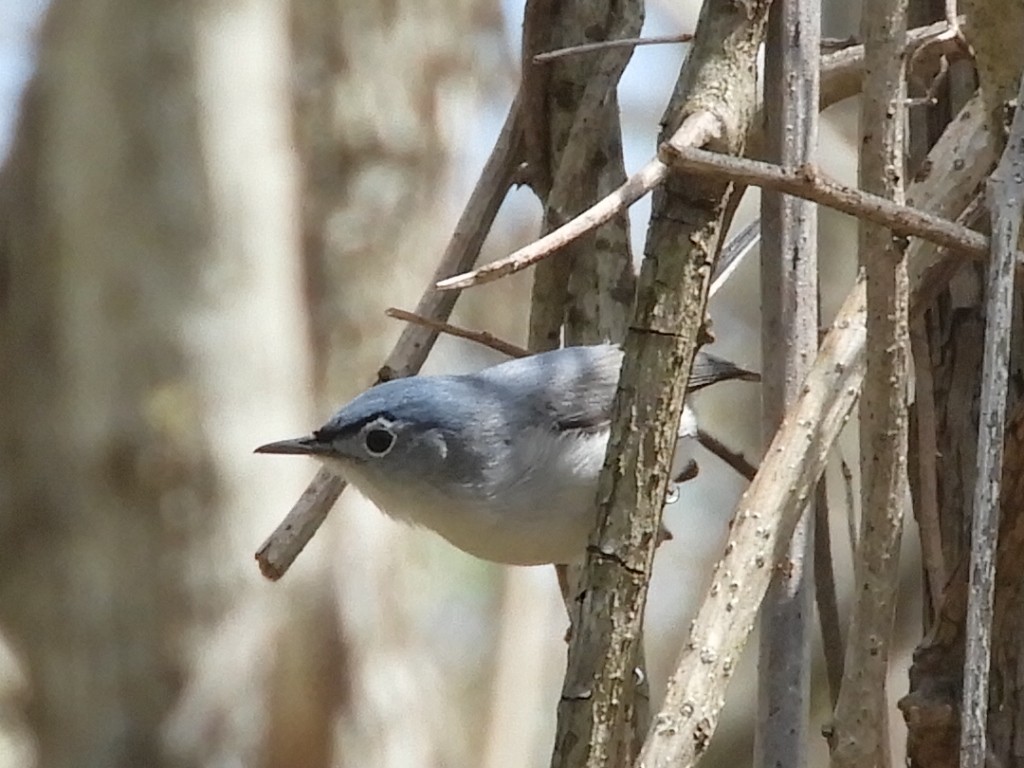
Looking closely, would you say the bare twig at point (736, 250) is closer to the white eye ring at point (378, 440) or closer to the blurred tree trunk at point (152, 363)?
the white eye ring at point (378, 440)

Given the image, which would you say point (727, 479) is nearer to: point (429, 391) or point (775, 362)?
point (429, 391)

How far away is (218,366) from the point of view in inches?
90.3

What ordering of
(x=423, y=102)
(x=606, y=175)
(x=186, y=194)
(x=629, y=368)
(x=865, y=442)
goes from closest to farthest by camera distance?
(x=629, y=368)
(x=865, y=442)
(x=606, y=175)
(x=186, y=194)
(x=423, y=102)

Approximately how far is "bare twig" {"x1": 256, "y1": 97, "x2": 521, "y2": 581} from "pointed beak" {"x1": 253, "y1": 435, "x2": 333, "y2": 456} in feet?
0.09

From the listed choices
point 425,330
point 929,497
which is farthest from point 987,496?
point 425,330

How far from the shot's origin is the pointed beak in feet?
4.14

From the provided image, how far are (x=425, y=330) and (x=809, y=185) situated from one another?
60cm

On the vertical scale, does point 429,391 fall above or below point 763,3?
below

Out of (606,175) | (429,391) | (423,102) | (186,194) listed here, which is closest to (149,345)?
(186,194)

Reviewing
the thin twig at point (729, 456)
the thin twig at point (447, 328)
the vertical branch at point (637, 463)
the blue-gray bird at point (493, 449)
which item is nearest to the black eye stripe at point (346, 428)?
the blue-gray bird at point (493, 449)

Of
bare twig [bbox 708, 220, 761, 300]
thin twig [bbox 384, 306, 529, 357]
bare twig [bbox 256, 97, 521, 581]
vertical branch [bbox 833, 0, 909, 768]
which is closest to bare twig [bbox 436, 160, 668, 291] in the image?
vertical branch [bbox 833, 0, 909, 768]

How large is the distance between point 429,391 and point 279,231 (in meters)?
1.05

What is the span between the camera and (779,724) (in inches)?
34.6

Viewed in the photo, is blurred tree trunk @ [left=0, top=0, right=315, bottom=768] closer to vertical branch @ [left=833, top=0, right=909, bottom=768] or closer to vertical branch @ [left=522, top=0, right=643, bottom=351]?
vertical branch @ [left=522, top=0, right=643, bottom=351]
